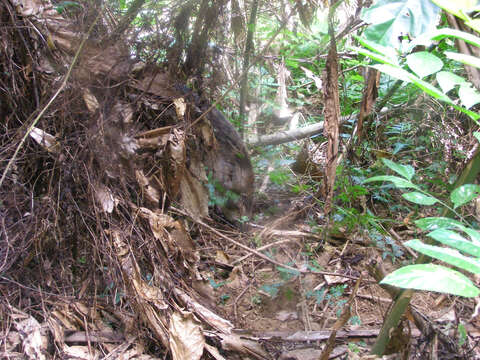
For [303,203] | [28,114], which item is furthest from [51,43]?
[303,203]

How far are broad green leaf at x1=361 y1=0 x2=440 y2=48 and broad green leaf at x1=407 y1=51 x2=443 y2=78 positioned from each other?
0.44ft

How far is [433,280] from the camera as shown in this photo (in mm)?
505

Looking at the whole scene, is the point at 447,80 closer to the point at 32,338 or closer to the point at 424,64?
the point at 424,64

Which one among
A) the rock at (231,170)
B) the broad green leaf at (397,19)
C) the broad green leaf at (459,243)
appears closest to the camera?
the broad green leaf at (459,243)

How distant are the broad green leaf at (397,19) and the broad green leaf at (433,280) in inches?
19.1

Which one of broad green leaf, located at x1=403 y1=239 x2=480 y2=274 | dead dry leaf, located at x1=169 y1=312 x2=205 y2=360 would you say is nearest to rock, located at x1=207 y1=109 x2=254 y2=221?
dead dry leaf, located at x1=169 y1=312 x2=205 y2=360

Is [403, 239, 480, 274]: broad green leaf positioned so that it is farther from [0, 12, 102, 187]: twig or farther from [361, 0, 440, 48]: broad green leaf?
[0, 12, 102, 187]: twig

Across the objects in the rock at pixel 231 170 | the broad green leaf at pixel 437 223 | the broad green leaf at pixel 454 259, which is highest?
the broad green leaf at pixel 454 259

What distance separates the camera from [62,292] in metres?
1.65

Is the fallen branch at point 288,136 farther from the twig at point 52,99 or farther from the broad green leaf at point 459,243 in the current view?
the broad green leaf at point 459,243

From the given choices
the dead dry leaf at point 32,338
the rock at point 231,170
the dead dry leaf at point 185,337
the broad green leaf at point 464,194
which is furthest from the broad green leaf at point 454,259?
the rock at point 231,170

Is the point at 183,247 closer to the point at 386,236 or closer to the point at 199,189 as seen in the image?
the point at 199,189

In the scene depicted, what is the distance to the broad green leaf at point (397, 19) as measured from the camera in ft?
2.72

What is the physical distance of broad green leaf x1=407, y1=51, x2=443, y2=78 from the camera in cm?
66
